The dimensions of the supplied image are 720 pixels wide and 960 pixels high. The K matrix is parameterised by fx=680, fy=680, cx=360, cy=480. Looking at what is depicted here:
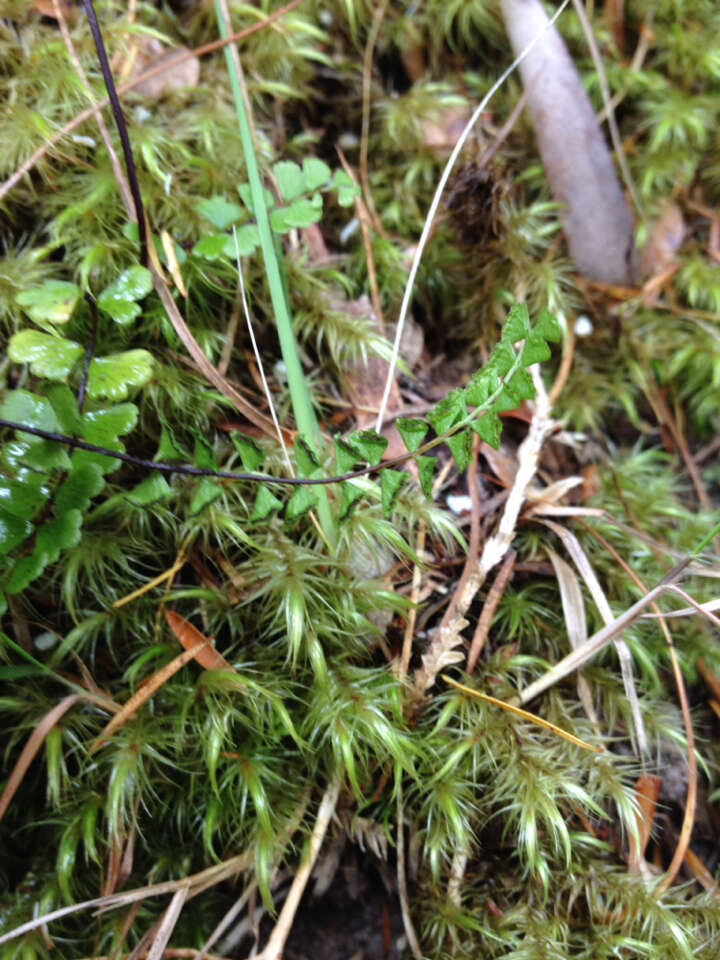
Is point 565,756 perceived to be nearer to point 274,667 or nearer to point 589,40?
point 274,667

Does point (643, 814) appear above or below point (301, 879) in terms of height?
below

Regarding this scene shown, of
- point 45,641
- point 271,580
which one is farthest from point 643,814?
point 45,641

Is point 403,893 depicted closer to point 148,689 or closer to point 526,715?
point 526,715

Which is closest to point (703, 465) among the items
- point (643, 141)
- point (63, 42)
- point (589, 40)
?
point (643, 141)

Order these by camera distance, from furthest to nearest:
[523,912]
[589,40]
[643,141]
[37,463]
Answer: [643,141], [589,40], [523,912], [37,463]

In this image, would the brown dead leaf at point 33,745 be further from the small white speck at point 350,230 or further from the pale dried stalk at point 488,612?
the small white speck at point 350,230
